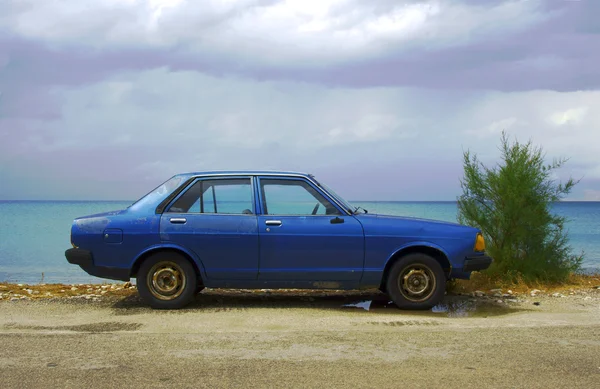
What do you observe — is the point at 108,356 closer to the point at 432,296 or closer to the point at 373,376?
the point at 373,376

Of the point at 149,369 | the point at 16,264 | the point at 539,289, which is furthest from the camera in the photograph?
the point at 16,264

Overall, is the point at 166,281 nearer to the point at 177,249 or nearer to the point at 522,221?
the point at 177,249

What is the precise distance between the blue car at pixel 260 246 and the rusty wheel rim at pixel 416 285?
0.04ft

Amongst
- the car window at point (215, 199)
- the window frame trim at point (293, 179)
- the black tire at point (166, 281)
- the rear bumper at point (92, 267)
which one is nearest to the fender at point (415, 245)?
the window frame trim at point (293, 179)

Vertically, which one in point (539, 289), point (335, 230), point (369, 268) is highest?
point (335, 230)

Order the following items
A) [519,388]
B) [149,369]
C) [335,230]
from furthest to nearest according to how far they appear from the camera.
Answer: [335,230]
[149,369]
[519,388]

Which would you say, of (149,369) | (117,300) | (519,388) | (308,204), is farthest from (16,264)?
(519,388)

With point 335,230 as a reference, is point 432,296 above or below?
→ below

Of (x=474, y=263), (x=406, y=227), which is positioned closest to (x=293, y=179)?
(x=406, y=227)

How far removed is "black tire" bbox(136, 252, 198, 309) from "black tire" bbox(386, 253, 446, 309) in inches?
105

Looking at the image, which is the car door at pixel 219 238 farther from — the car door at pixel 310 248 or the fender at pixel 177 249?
the car door at pixel 310 248

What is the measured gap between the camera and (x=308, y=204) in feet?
28.3

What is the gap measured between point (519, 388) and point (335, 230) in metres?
3.87

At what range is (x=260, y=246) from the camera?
8.36 meters
